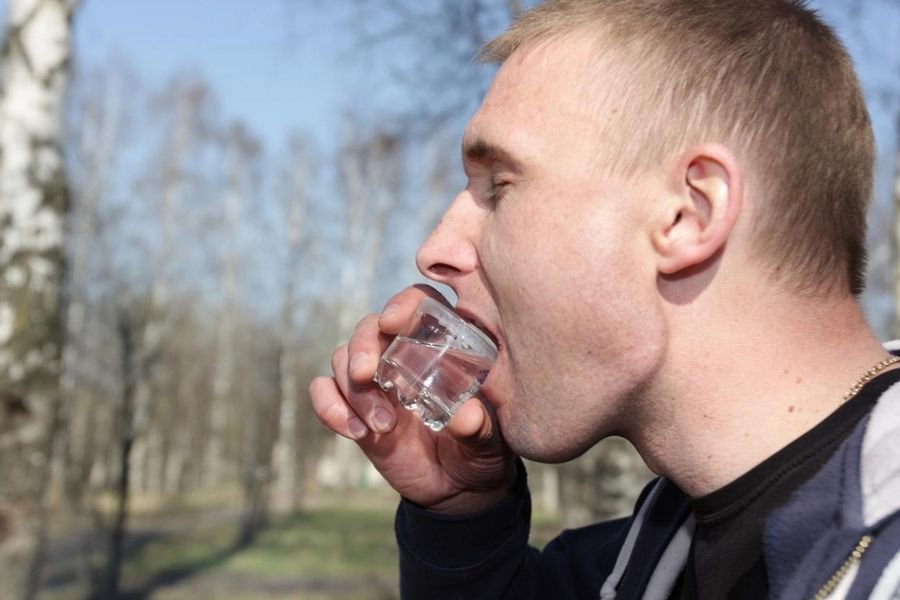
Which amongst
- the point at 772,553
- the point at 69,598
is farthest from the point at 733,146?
the point at 69,598

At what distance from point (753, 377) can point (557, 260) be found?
0.32 metres

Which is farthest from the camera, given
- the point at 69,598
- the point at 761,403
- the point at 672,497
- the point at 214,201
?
the point at 214,201

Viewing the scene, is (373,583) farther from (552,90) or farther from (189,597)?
(552,90)

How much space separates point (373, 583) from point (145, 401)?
43.6 feet

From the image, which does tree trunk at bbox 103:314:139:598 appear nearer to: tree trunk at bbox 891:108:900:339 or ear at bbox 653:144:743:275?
tree trunk at bbox 891:108:900:339

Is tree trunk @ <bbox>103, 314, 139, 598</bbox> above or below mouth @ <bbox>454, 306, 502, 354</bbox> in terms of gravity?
below

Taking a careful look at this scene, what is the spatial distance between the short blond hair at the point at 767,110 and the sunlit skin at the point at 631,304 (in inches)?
1.2

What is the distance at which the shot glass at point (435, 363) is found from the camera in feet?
5.59

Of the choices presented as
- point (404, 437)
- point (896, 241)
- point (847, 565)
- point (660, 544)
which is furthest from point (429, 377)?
point (896, 241)

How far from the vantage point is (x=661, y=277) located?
1.47 m

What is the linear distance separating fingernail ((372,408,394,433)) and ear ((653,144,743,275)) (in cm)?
64

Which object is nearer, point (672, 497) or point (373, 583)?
point (672, 497)

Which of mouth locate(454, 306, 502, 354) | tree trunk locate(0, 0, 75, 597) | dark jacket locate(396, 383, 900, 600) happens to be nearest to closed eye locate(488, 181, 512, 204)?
mouth locate(454, 306, 502, 354)

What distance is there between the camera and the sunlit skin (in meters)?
1.43
